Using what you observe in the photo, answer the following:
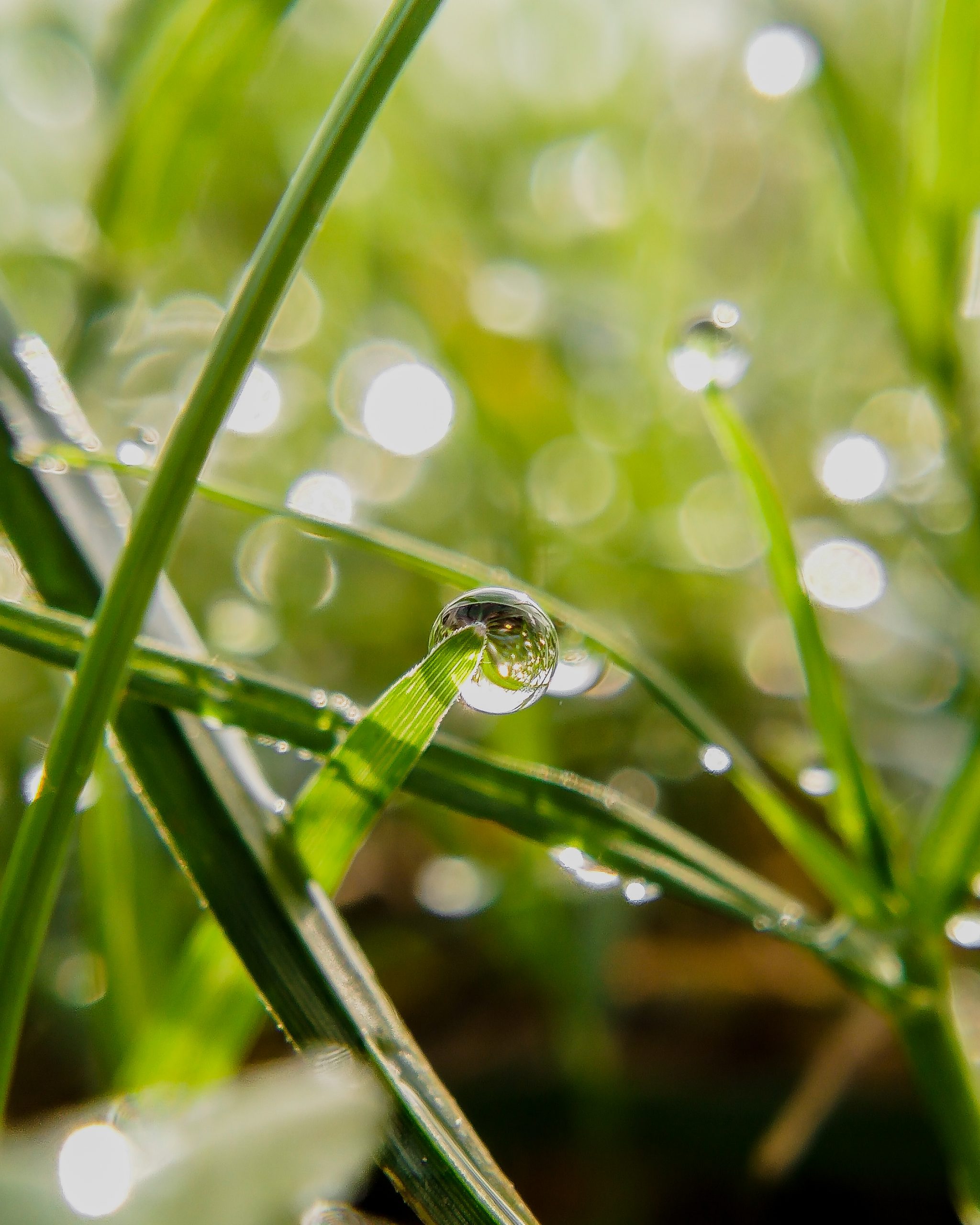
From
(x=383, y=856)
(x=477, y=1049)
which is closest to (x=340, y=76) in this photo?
(x=383, y=856)

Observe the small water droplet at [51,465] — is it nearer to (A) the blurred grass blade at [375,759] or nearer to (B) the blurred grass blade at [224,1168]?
(A) the blurred grass blade at [375,759]

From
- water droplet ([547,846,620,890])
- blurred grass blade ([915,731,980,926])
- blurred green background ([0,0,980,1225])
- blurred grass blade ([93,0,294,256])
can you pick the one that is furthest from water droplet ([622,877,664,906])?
blurred grass blade ([93,0,294,256])

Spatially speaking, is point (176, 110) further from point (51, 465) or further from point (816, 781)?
point (816, 781)

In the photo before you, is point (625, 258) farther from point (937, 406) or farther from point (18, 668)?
point (18, 668)

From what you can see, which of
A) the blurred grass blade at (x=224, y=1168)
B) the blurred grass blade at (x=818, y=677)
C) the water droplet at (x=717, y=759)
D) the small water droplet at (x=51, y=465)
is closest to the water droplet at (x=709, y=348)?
the blurred grass blade at (x=818, y=677)

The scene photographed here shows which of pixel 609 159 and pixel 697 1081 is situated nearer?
pixel 697 1081

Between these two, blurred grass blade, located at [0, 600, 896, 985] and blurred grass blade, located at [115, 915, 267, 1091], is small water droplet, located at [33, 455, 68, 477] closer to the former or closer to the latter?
blurred grass blade, located at [0, 600, 896, 985]
